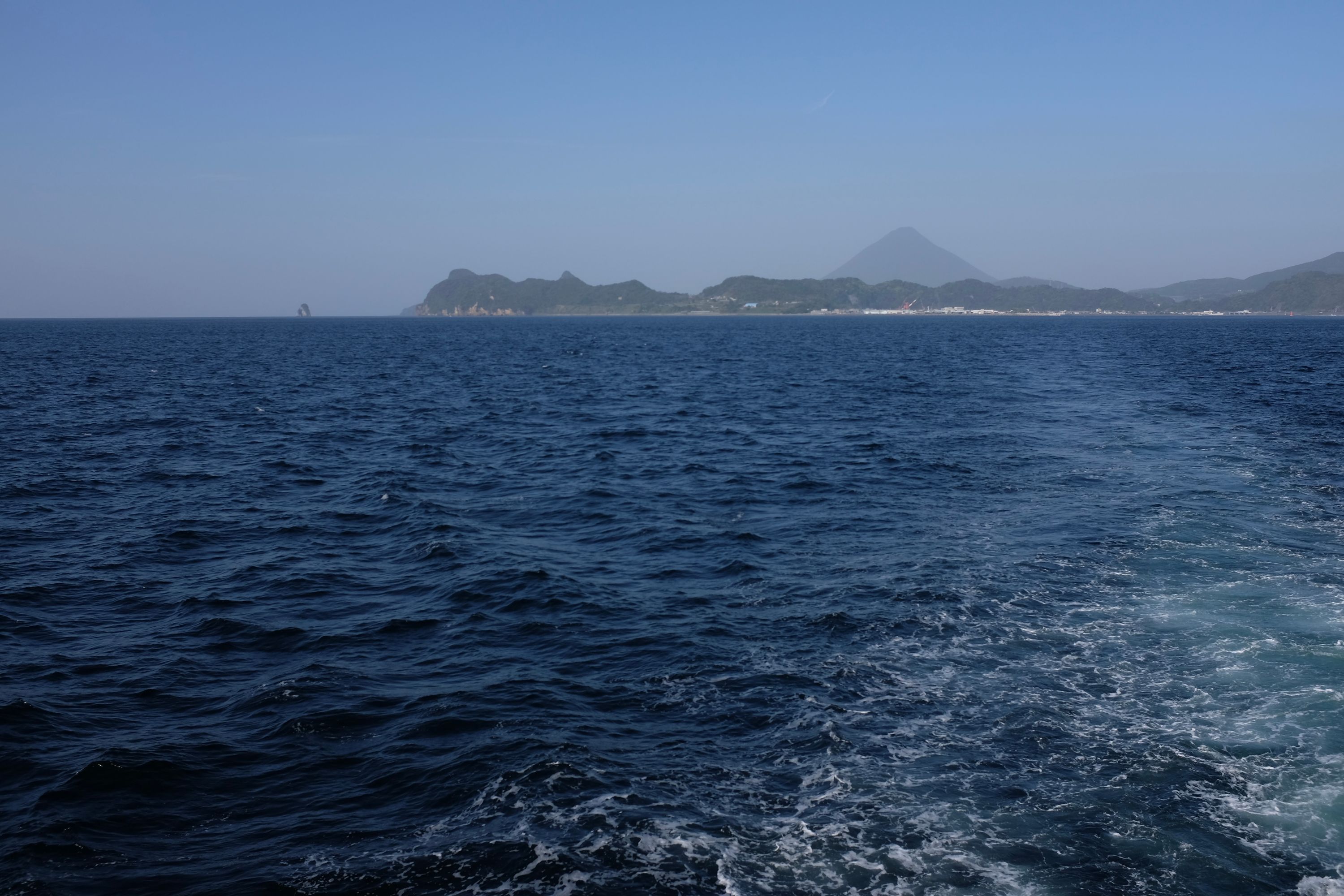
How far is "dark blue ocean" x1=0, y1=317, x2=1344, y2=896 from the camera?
1026 cm

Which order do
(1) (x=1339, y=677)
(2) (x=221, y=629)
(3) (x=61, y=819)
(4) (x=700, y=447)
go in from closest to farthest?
1. (3) (x=61, y=819)
2. (1) (x=1339, y=677)
3. (2) (x=221, y=629)
4. (4) (x=700, y=447)

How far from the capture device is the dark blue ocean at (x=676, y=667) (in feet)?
33.7

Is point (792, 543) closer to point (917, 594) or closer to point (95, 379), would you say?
point (917, 594)

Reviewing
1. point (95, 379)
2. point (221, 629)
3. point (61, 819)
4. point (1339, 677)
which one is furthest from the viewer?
point (95, 379)

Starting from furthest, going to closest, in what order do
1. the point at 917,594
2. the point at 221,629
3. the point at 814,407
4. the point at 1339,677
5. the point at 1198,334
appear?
the point at 1198,334
the point at 814,407
the point at 917,594
the point at 221,629
the point at 1339,677

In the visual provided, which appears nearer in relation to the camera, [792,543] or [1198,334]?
[792,543]

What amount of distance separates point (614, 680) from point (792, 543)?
916cm

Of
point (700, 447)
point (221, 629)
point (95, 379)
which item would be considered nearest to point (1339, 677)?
point (221, 629)

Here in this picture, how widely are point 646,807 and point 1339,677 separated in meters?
12.0

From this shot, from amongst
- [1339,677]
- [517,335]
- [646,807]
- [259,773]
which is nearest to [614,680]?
[646,807]

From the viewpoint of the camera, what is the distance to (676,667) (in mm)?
15430

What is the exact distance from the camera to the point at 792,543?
23.0m

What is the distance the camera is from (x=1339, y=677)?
14.4 metres

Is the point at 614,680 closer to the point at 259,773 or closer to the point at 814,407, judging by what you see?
the point at 259,773
